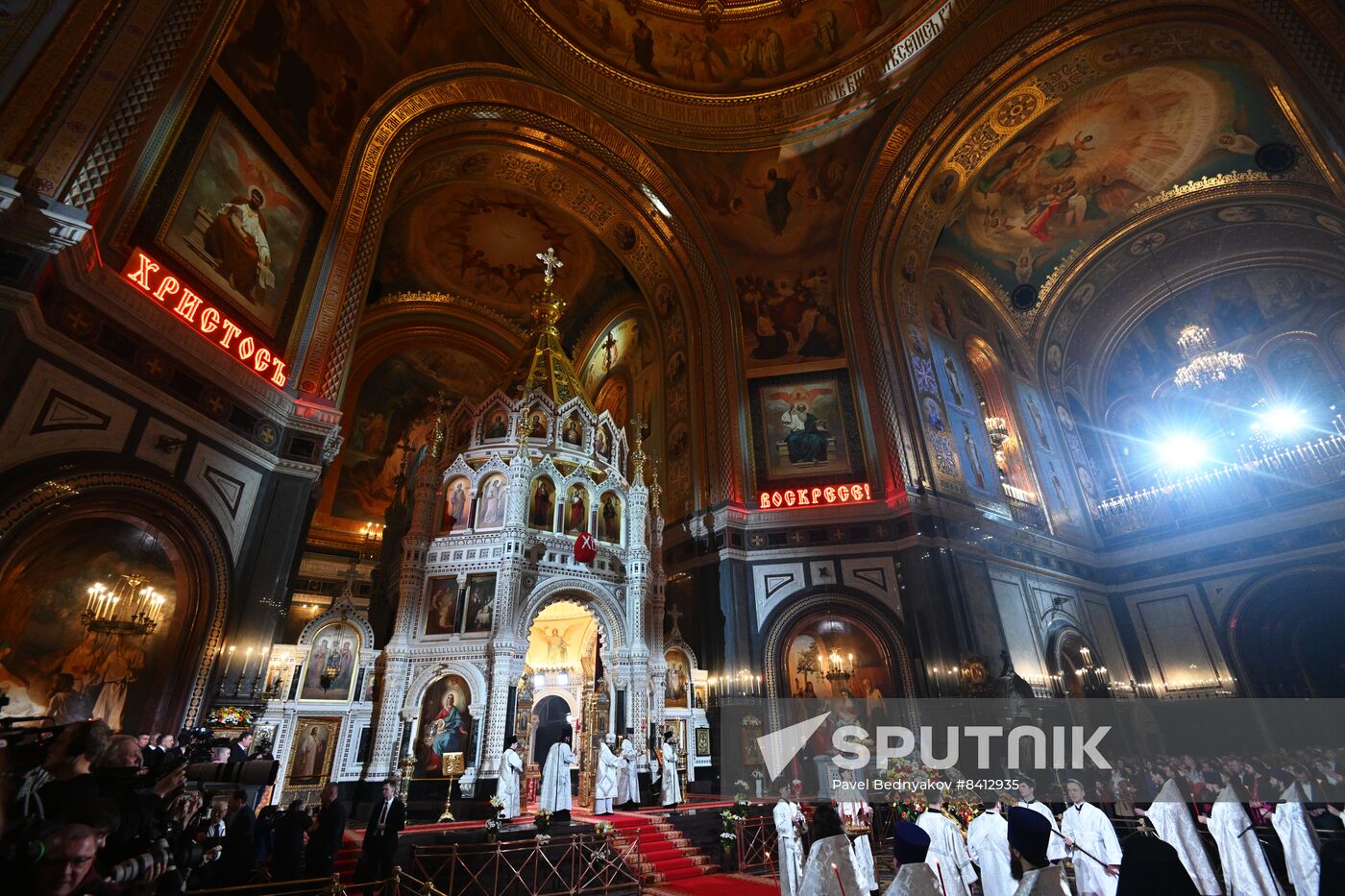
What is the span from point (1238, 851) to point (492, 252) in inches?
848

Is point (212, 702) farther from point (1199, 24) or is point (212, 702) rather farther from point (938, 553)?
point (1199, 24)

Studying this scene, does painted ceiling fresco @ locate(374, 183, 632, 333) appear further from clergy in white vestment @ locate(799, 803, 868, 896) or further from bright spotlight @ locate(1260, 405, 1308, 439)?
bright spotlight @ locate(1260, 405, 1308, 439)

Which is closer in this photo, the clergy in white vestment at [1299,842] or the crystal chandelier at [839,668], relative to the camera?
the clergy in white vestment at [1299,842]

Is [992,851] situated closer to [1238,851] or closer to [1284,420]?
[1238,851]

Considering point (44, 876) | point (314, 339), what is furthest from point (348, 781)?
point (44, 876)

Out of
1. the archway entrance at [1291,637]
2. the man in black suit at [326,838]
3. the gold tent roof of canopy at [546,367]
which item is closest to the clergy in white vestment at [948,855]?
the man in black suit at [326,838]

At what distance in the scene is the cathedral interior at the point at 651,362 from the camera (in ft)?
24.5

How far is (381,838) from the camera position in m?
6.80

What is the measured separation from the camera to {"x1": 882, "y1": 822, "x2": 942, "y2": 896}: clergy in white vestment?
3.44 meters

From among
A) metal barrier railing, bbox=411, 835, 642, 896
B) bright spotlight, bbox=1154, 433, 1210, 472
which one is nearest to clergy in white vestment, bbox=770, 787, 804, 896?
metal barrier railing, bbox=411, 835, 642, 896

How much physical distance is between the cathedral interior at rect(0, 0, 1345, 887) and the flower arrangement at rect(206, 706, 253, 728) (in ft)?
0.18

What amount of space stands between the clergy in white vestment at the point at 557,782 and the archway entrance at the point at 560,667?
444 centimetres

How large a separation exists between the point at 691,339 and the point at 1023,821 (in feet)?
52.9
